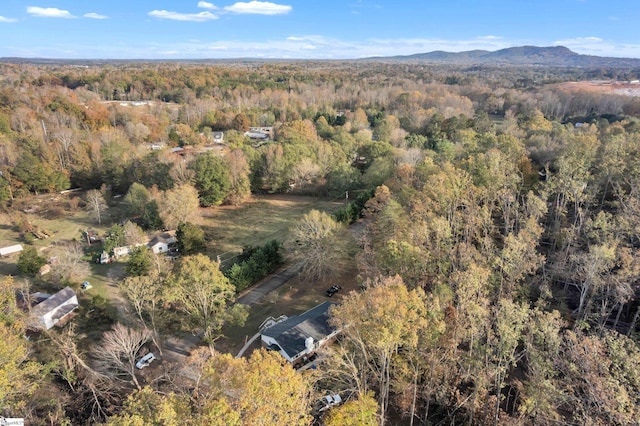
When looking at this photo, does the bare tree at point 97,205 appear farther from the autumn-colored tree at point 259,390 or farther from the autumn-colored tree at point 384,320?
the autumn-colored tree at point 384,320

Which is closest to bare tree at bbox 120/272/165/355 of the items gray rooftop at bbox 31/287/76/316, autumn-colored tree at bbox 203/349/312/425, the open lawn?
gray rooftop at bbox 31/287/76/316

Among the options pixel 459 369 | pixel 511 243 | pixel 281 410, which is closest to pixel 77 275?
pixel 281 410

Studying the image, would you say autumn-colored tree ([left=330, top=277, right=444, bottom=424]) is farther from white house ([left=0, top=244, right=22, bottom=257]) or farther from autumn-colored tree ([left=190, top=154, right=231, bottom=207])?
white house ([left=0, top=244, right=22, bottom=257])

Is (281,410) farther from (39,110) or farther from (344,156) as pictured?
(39,110)

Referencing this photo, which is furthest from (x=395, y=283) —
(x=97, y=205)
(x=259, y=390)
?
(x=97, y=205)

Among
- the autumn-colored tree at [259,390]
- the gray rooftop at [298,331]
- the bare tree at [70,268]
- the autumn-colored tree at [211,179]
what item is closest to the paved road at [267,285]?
the gray rooftop at [298,331]

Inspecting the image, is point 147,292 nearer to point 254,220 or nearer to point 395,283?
point 395,283
